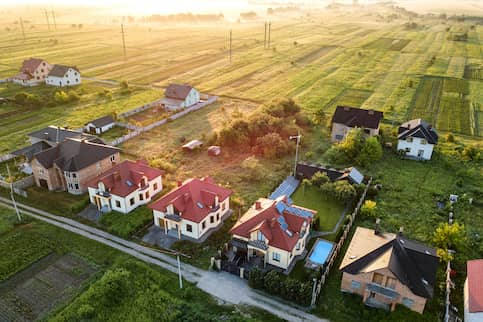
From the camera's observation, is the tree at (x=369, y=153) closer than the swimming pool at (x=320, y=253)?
No

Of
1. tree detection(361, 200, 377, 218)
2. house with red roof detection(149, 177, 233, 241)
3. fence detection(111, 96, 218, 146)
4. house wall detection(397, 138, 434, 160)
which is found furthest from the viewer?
fence detection(111, 96, 218, 146)

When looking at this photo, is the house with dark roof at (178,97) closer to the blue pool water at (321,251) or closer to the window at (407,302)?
the blue pool water at (321,251)

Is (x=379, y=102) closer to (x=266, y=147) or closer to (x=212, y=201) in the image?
(x=266, y=147)

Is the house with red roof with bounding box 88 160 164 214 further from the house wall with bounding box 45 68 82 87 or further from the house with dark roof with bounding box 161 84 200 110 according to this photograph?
the house wall with bounding box 45 68 82 87

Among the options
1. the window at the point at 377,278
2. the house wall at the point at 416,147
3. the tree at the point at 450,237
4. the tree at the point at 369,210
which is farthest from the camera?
the house wall at the point at 416,147

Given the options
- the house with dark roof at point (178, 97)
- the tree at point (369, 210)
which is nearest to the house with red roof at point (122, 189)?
the tree at point (369, 210)

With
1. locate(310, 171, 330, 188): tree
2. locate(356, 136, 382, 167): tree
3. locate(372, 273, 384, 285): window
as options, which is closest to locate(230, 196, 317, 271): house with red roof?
locate(372, 273, 384, 285): window
